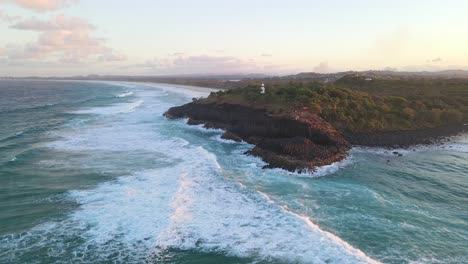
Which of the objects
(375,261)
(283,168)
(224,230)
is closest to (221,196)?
(224,230)

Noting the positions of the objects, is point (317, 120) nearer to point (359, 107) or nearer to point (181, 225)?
point (359, 107)

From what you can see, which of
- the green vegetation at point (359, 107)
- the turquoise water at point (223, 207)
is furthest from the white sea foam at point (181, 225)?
the green vegetation at point (359, 107)

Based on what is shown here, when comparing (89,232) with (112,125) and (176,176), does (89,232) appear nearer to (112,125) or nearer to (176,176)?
(176,176)

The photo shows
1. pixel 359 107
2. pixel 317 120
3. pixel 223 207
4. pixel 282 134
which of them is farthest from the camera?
pixel 359 107

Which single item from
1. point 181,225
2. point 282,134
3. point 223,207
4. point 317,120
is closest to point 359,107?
point 317,120

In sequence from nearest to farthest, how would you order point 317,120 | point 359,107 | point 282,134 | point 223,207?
point 223,207 < point 282,134 < point 317,120 < point 359,107

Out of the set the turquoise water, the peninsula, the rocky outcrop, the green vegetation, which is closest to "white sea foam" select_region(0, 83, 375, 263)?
the turquoise water

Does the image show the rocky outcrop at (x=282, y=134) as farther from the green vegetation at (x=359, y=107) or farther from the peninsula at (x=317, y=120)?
the green vegetation at (x=359, y=107)

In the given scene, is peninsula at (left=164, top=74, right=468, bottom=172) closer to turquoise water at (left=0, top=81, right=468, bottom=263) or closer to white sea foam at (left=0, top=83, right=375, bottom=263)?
turquoise water at (left=0, top=81, right=468, bottom=263)
